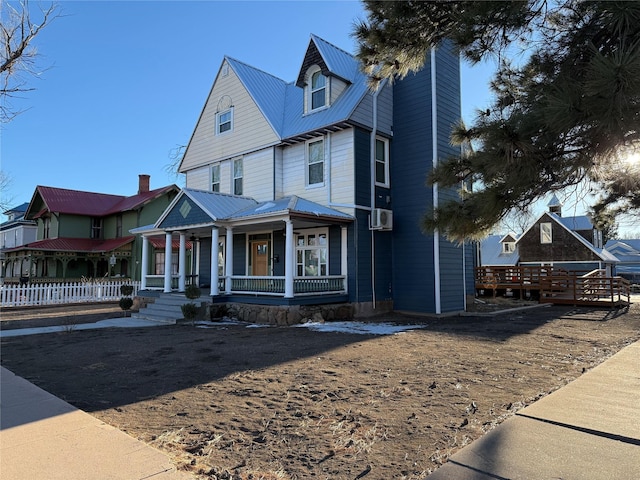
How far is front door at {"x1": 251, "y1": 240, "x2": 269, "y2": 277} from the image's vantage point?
1661 centimetres

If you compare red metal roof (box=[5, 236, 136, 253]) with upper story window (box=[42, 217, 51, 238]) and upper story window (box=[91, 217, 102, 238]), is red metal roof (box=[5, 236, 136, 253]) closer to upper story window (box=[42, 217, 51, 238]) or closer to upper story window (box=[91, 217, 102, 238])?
upper story window (box=[91, 217, 102, 238])

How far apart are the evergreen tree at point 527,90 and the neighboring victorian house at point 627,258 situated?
50.5 metres

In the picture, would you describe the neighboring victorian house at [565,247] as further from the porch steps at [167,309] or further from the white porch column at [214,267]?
the porch steps at [167,309]

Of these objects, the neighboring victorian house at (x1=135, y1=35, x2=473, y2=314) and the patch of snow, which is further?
the neighboring victorian house at (x1=135, y1=35, x2=473, y2=314)

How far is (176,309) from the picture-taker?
14.3 m

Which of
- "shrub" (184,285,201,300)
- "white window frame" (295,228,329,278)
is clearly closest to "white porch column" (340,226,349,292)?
"white window frame" (295,228,329,278)

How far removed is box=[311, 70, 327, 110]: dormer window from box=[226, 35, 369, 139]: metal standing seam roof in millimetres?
424

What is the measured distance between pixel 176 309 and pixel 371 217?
7.37 metres

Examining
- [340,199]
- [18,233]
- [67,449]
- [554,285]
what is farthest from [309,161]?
[18,233]

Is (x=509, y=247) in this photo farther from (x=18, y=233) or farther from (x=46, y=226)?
(x=18, y=233)

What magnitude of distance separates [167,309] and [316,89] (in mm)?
9717

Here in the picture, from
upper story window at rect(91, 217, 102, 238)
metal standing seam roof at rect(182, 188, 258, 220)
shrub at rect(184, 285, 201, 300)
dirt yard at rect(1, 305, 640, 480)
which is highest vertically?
upper story window at rect(91, 217, 102, 238)

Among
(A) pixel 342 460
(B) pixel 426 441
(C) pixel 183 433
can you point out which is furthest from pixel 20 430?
(B) pixel 426 441

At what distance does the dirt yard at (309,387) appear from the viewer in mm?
3586
